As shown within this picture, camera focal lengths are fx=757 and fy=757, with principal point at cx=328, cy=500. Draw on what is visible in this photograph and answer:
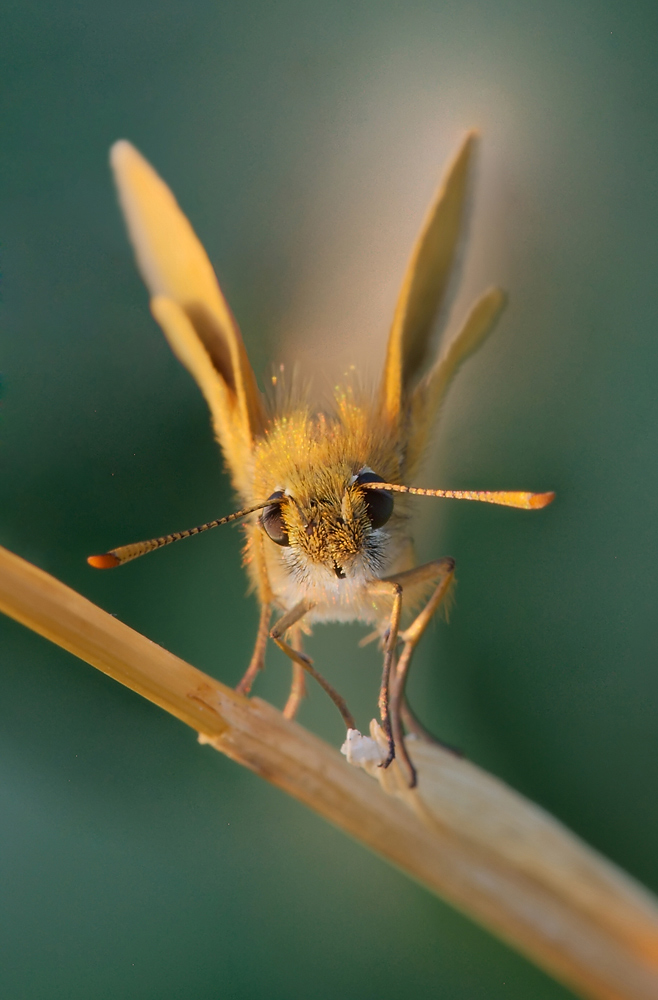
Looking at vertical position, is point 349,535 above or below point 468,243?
below

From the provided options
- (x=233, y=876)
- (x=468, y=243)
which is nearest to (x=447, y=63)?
(x=468, y=243)

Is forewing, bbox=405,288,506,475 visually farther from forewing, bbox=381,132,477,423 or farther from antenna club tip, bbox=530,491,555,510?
antenna club tip, bbox=530,491,555,510

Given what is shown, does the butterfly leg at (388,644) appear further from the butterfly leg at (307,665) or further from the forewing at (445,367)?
the forewing at (445,367)

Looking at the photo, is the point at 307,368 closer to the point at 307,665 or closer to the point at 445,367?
the point at 445,367

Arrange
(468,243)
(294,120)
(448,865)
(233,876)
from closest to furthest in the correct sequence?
(448,865), (233,876), (468,243), (294,120)

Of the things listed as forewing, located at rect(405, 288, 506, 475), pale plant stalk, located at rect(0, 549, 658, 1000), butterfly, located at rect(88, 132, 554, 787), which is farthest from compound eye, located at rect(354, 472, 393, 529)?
pale plant stalk, located at rect(0, 549, 658, 1000)

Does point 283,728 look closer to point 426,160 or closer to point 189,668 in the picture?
point 189,668

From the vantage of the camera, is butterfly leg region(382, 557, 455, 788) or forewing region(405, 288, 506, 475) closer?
butterfly leg region(382, 557, 455, 788)
